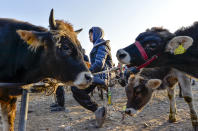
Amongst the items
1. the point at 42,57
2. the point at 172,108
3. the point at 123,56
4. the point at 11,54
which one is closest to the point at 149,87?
the point at 172,108

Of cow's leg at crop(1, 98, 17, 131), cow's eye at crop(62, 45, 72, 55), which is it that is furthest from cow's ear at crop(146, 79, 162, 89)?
cow's leg at crop(1, 98, 17, 131)

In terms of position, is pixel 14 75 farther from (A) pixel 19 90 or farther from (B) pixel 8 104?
(B) pixel 8 104

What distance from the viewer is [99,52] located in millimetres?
5410

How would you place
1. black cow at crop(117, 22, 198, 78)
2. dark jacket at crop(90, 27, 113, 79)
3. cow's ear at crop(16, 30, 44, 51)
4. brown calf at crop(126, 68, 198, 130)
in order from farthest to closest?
dark jacket at crop(90, 27, 113, 79) < brown calf at crop(126, 68, 198, 130) < black cow at crop(117, 22, 198, 78) < cow's ear at crop(16, 30, 44, 51)

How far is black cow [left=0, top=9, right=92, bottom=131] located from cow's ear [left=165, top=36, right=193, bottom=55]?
197 cm

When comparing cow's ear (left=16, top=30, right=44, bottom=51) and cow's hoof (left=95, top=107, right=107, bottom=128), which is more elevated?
cow's ear (left=16, top=30, right=44, bottom=51)

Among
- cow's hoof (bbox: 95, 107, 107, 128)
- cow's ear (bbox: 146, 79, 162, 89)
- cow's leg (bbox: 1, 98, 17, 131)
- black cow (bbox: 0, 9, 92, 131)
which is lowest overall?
cow's hoof (bbox: 95, 107, 107, 128)

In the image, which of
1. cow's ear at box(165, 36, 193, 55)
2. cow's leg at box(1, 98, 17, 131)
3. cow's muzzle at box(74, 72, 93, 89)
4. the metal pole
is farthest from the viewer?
cow's ear at box(165, 36, 193, 55)

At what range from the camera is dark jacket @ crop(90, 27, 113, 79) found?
17.4ft

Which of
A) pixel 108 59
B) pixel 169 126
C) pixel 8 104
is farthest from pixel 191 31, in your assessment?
pixel 8 104

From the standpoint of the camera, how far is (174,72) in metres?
5.27

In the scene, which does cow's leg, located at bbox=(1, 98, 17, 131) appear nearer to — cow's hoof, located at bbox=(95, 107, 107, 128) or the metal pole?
the metal pole

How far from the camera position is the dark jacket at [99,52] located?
5.31 m

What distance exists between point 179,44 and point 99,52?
7.63 ft
